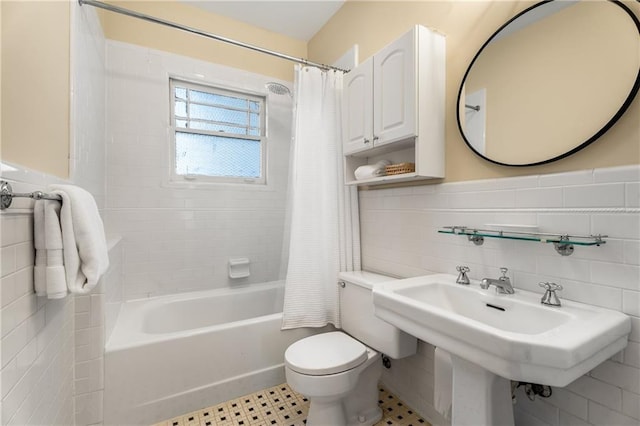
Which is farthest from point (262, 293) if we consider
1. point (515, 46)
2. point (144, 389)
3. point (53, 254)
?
point (515, 46)

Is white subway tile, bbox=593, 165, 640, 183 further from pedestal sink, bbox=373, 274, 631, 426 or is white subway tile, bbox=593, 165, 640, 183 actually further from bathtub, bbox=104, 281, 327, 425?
bathtub, bbox=104, 281, 327, 425

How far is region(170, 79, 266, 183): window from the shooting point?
2.47 metres

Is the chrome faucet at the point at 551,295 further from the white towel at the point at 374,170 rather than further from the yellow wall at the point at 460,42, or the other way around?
the white towel at the point at 374,170

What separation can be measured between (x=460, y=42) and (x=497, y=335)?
1.40 m

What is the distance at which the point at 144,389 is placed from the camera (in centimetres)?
158

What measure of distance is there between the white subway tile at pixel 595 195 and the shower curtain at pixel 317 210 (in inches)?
48.8

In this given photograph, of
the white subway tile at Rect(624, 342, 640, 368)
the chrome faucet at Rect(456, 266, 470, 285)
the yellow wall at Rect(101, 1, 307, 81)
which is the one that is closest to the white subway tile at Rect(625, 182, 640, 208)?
the white subway tile at Rect(624, 342, 640, 368)

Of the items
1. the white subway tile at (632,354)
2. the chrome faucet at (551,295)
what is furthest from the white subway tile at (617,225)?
the white subway tile at (632,354)

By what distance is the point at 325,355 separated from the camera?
59.5 inches

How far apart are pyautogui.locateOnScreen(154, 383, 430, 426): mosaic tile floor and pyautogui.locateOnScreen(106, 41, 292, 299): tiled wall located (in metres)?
1.01

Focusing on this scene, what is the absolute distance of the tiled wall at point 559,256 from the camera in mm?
941

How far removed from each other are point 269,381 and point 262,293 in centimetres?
80

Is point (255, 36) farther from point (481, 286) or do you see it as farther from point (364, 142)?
point (481, 286)

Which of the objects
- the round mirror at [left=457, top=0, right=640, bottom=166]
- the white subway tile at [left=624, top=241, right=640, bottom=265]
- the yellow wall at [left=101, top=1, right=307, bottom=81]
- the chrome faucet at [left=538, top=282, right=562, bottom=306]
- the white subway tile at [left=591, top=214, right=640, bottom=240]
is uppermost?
the yellow wall at [left=101, top=1, right=307, bottom=81]
